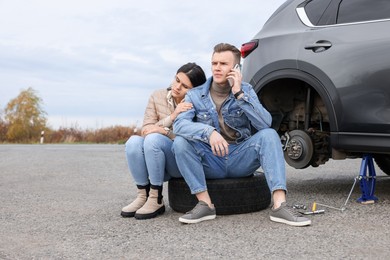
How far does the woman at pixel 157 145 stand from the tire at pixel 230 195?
0.46 ft

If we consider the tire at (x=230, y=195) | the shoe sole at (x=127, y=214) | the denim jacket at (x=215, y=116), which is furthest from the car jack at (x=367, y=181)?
the shoe sole at (x=127, y=214)

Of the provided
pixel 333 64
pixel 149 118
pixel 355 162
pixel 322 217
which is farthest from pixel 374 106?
pixel 355 162

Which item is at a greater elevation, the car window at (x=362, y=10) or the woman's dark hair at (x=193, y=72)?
the car window at (x=362, y=10)

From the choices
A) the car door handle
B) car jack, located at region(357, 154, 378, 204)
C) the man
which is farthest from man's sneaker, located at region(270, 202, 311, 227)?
the car door handle

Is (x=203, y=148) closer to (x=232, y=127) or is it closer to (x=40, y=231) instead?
(x=232, y=127)

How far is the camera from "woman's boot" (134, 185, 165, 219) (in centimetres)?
445

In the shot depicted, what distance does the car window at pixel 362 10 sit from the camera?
4801 mm

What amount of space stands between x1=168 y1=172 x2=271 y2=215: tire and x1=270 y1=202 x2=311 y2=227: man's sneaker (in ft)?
1.23

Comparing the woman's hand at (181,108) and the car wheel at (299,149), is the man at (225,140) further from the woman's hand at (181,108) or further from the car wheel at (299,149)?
the car wheel at (299,149)

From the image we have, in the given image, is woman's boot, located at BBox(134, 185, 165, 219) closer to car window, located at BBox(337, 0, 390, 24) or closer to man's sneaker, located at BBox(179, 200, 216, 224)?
man's sneaker, located at BBox(179, 200, 216, 224)

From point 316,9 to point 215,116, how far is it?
5.78 feet

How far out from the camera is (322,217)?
433cm

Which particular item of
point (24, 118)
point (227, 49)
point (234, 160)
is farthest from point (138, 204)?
point (24, 118)

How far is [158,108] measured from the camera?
4645mm
